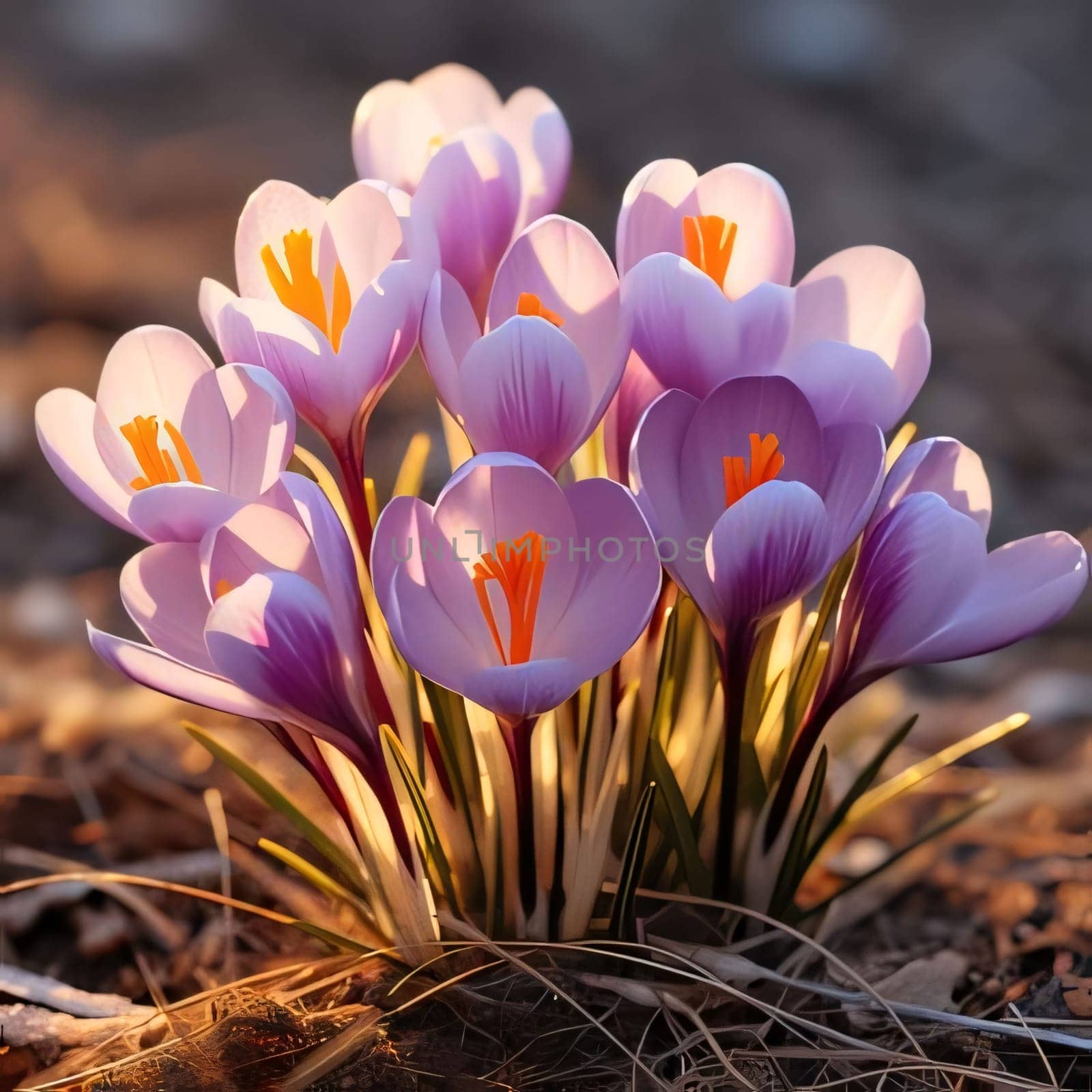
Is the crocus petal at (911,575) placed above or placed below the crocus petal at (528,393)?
below

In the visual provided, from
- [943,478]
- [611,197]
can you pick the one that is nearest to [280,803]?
[943,478]

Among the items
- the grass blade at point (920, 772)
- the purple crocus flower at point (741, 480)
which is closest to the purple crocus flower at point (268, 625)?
the purple crocus flower at point (741, 480)

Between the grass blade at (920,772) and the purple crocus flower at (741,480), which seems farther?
the grass blade at (920,772)

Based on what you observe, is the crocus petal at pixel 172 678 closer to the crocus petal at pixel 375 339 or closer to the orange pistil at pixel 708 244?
the crocus petal at pixel 375 339

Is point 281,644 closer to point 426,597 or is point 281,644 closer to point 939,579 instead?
point 426,597

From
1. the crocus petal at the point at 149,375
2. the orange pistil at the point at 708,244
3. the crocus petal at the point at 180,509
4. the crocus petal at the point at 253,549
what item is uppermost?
the orange pistil at the point at 708,244

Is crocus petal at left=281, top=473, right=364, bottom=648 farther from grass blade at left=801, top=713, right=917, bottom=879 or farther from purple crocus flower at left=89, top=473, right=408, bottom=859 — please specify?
grass blade at left=801, top=713, right=917, bottom=879

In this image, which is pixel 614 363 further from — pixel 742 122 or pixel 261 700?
pixel 742 122
